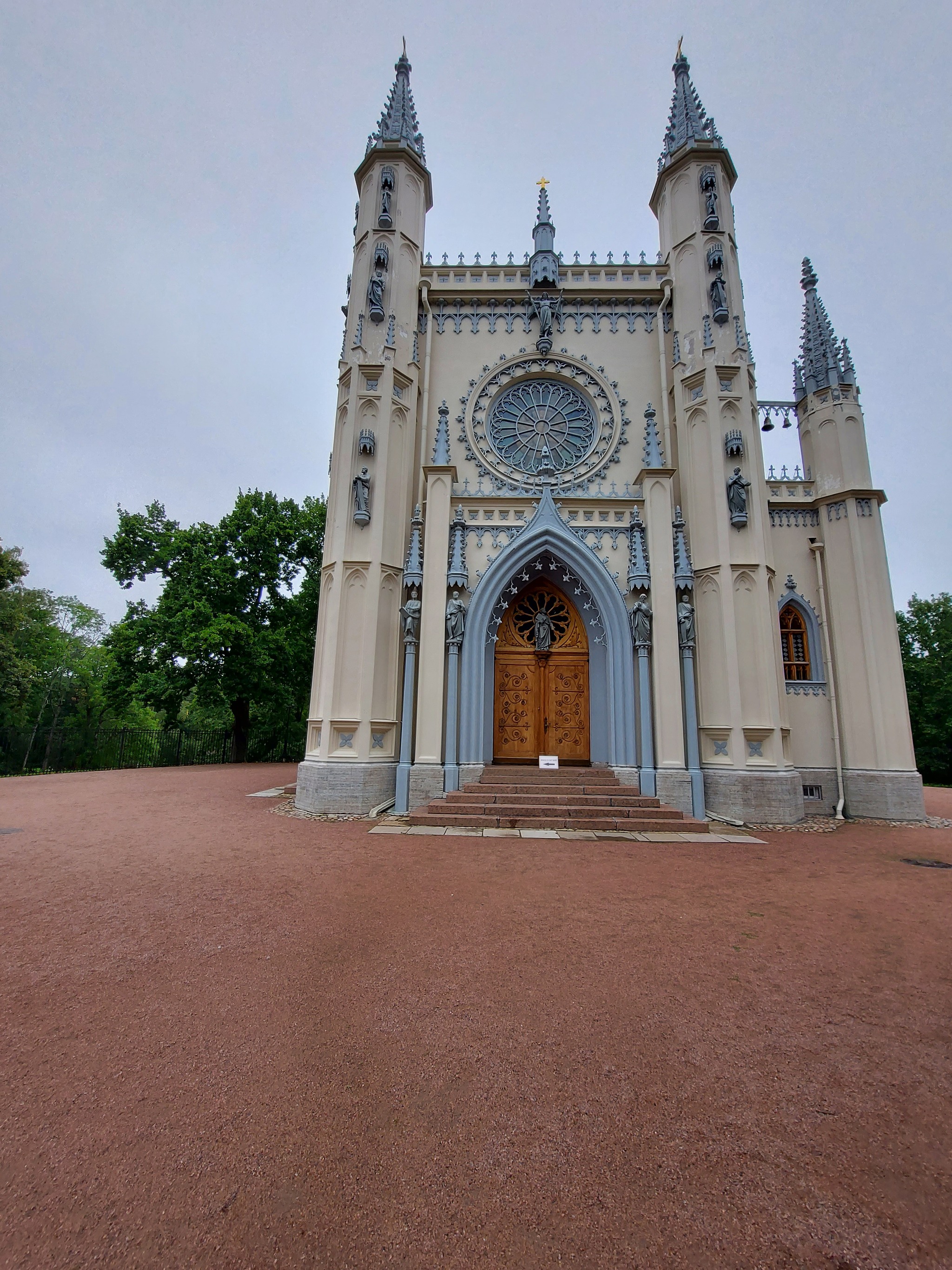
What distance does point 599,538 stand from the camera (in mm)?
11820

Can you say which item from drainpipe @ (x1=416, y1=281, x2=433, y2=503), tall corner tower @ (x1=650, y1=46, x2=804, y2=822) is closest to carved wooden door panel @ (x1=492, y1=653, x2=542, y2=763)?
tall corner tower @ (x1=650, y1=46, x2=804, y2=822)

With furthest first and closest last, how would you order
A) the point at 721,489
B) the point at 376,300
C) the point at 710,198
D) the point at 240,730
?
the point at 240,730 → the point at 710,198 → the point at 376,300 → the point at 721,489

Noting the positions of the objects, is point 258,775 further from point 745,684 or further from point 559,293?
point 559,293

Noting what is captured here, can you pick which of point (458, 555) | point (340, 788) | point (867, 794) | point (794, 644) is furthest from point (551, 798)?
point (794, 644)

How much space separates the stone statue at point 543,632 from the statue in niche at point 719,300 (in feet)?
25.9

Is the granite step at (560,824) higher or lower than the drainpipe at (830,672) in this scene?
lower

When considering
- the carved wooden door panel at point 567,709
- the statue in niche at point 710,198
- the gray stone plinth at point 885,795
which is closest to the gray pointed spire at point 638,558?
the carved wooden door panel at point 567,709

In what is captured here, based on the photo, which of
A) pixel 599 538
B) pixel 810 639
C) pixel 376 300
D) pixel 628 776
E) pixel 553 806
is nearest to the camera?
pixel 553 806

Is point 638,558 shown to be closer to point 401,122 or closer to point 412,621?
point 412,621

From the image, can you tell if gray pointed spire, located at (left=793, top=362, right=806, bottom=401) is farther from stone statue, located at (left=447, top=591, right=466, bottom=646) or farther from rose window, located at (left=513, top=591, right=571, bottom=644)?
stone statue, located at (left=447, top=591, right=466, bottom=646)

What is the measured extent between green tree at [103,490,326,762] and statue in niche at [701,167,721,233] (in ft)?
52.4

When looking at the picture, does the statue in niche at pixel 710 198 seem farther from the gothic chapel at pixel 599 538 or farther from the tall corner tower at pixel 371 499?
the tall corner tower at pixel 371 499

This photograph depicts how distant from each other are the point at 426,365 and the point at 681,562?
8041mm

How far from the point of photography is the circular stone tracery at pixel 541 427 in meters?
13.5
